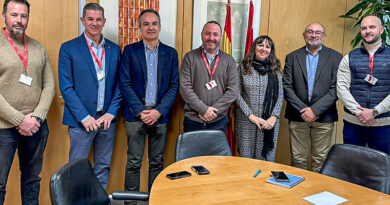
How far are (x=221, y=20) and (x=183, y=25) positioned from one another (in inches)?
18.2

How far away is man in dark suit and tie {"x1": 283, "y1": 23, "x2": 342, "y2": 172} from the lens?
342 centimetres

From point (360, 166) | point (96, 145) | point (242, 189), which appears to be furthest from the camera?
point (96, 145)

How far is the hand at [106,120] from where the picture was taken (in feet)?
9.86

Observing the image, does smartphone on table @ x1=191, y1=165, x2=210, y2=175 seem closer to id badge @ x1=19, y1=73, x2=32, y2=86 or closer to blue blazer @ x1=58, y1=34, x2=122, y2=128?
blue blazer @ x1=58, y1=34, x2=122, y2=128

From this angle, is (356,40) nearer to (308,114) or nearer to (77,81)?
(308,114)

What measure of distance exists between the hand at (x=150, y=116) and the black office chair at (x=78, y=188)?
133 centimetres

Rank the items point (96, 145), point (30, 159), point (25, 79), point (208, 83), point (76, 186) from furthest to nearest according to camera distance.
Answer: point (208, 83)
point (96, 145)
point (30, 159)
point (25, 79)
point (76, 186)

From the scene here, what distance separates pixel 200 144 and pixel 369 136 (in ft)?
5.72

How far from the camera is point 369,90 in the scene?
10.2 feet

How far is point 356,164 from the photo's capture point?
7.16 feet

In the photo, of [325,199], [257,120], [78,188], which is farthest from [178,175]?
[257,120]

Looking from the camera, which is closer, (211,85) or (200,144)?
(200,144)

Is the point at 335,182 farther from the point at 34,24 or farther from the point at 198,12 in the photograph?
the point at 34,24

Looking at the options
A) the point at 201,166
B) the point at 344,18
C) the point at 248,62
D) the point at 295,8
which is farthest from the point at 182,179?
the point at 344,18
